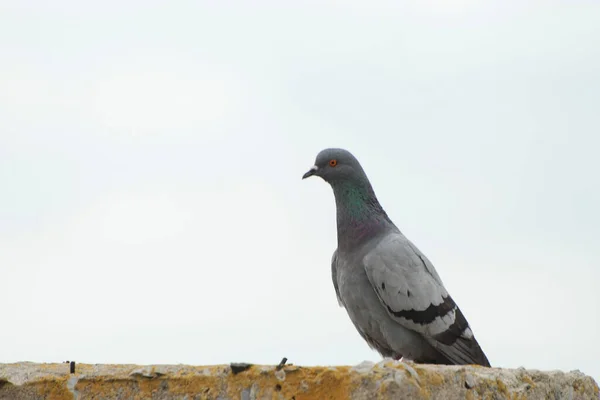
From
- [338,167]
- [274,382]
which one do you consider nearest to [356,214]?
Answer: [338,167]

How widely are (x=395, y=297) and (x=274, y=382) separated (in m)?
3.93

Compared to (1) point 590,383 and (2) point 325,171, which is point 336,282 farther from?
(1) point 590,383

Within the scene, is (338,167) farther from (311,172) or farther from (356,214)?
(356,214)

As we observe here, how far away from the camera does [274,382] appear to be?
137 inches

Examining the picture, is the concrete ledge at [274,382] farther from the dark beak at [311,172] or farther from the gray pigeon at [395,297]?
the dark beak at [311,172]

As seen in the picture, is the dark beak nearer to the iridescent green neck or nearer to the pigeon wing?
the iridescent green neck

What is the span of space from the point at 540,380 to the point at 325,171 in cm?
422

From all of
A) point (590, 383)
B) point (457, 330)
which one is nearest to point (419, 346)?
point (457, 330)

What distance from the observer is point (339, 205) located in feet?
26.5

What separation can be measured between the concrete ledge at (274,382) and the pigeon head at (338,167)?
4010 mm

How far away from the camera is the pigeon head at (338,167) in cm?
805

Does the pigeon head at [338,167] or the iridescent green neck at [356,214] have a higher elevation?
the pigeon head at [338,167]

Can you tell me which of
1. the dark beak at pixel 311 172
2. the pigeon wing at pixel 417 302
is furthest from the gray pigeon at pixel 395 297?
the dark beak at pixel 311 172

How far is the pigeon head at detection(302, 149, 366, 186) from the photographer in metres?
8.05
